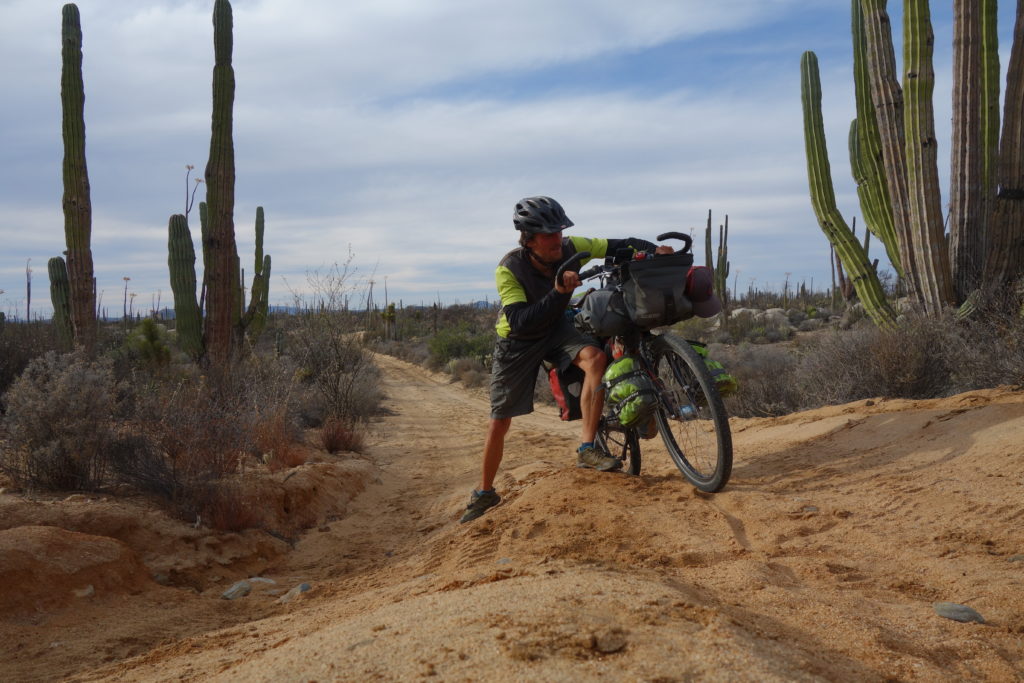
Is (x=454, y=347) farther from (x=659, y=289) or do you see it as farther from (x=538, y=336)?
(x=659, y=289)

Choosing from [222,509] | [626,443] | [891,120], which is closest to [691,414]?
[626,443]

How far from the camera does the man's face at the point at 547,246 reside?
4.87 meters

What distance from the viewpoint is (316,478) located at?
661cm

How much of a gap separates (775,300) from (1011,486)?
40.9 metres

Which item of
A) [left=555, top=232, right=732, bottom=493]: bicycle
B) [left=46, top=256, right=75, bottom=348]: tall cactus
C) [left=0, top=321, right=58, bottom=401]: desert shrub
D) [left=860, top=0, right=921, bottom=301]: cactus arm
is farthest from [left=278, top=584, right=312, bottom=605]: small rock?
[left=46, top=256, right=75, bottom=348]: tall cactus

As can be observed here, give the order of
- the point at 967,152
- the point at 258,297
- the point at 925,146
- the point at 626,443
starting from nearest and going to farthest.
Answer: the point at 626,443, the point at 925,146, the point at 967,152, the point at 258,297

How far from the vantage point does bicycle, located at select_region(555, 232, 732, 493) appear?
4309 millimetres

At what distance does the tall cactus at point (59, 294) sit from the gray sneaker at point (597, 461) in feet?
35.4

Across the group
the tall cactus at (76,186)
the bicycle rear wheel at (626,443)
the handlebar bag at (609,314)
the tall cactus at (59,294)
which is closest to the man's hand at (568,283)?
the handlebar bag at (609,314)

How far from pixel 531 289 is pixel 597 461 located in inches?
47.6

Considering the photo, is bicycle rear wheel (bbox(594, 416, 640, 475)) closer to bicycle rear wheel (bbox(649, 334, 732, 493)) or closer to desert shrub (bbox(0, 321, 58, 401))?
bicycle rear wheel (bbox(649, 334, 732, 493))

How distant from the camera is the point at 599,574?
298 centimetres

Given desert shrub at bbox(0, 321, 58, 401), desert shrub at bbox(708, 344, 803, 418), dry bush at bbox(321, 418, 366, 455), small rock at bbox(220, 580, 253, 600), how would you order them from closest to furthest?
small rock at bbox(220, 580, 253, 600)
dry bush at bbox(321, 418, 366, 455)
desert shrub at bbox(708, 344, 803, 418)
desert shrub at bbox(0, 321, 58, 401)

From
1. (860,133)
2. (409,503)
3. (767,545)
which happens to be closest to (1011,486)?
(767,545)
